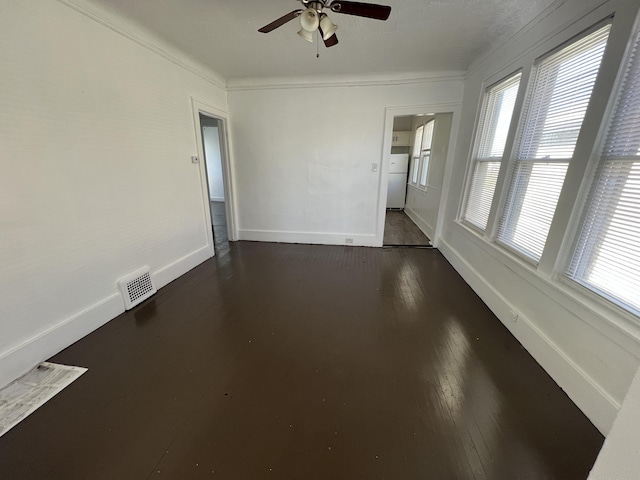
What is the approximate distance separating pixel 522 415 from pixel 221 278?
3.00 meters

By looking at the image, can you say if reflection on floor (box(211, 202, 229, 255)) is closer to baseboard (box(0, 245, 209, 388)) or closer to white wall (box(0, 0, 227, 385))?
white wall (box(0, 0, 227, 385))

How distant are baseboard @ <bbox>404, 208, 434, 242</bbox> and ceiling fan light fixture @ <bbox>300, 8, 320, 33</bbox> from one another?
3587mm

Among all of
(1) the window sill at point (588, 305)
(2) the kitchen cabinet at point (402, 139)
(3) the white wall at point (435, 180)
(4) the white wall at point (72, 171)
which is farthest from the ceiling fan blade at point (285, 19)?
(2) the kitchen cabinet at point (402, 139)

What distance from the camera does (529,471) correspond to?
3.85 ft

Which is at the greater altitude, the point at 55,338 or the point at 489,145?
the point at 489,145

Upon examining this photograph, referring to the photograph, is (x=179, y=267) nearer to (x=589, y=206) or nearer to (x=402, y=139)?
(x=589, y=206)

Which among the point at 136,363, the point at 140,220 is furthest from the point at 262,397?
the point at 140,220

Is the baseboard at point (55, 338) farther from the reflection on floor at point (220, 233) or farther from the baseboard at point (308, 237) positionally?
the baseboard at point (308, 237)

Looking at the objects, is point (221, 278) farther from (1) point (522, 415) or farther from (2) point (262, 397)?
(1) point (522, 415)

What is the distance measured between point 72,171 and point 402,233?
477cm

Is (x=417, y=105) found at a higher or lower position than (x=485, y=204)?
higher

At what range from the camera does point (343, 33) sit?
2469 millimetres

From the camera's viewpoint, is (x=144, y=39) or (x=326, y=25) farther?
(x=144, y=39)

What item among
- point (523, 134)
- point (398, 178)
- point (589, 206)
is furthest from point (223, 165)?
point (398, 178)
